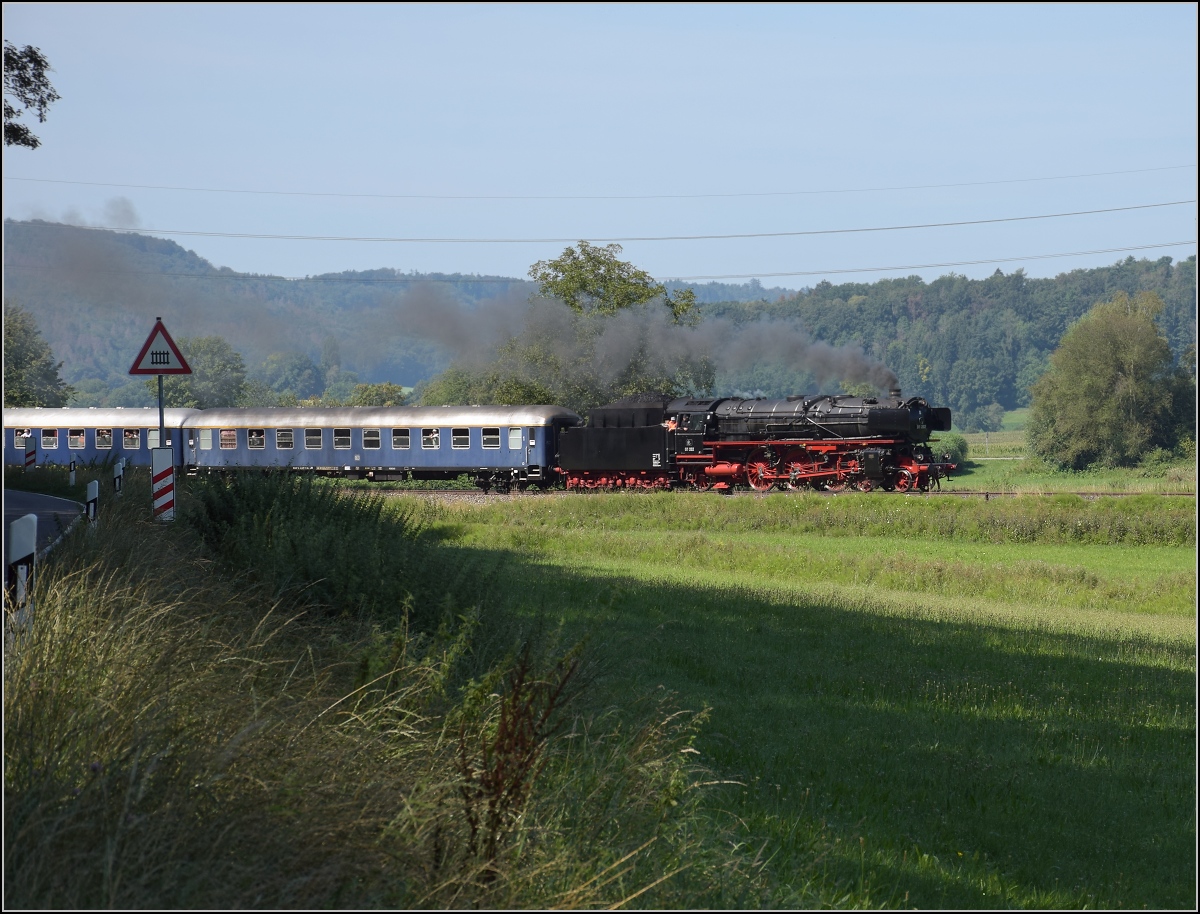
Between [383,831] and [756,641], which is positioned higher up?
[383,831]

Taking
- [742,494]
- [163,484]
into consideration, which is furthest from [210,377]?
[163,484]

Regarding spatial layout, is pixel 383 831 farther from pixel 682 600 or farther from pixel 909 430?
pixel 909 430

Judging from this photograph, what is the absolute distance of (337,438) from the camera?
40.3 meters

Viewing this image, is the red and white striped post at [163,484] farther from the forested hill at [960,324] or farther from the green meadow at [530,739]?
the forested hill at [960,324]

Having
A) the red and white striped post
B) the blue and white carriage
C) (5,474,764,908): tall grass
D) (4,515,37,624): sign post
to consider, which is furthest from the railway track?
(4,515,37,624): sign post

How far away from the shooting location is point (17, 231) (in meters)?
113

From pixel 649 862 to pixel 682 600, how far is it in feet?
32.8

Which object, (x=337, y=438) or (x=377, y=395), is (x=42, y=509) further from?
(x=377, y=395)

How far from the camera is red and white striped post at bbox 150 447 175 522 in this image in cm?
1223

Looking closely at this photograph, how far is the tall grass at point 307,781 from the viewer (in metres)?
3.78

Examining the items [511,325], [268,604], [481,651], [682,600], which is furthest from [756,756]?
[511,325]

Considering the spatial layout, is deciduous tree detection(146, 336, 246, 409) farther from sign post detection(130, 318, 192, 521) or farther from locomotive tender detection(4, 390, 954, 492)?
sign post detection(130, 318, 192, 521)

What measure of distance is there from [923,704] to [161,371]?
893 cm

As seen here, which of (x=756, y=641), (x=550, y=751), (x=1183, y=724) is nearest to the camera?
(x=550, y=751)
